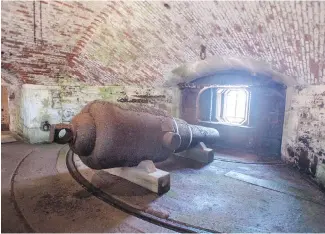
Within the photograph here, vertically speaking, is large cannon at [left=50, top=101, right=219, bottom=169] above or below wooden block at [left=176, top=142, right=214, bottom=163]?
above

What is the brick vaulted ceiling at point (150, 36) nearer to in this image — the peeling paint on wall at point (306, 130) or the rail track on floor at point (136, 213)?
the peeling paint on wall at point (306, 130)

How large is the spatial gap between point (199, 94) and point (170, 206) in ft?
16.7

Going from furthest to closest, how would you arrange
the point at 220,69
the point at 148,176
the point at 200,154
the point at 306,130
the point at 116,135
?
the point at 220,69 < the point at 200,154 < the point at 306,130 < the point at 148,176 < the point at 116,135

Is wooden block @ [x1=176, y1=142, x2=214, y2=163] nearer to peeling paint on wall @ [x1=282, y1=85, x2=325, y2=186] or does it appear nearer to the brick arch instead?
peeling paint on wall @ [x1=282, y1=85, x2=325, y2=186]

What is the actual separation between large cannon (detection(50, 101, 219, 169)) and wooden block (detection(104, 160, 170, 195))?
12cm

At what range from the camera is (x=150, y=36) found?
14.8ft

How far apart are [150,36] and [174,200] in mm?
3234

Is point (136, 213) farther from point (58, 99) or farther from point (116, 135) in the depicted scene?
point (58, 99)

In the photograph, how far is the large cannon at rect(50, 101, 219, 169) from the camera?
289 cm

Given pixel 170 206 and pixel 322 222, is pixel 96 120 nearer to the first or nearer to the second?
pixel 170 206

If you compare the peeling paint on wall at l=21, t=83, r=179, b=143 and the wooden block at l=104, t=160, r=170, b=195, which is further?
the peeling paint on wall at l=21, t=83, r=179, b=143

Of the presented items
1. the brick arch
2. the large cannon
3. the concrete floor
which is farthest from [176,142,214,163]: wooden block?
the brick arch

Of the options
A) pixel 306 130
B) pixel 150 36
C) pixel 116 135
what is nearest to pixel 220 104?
pixel 306 130

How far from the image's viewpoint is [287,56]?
371 centimetres
